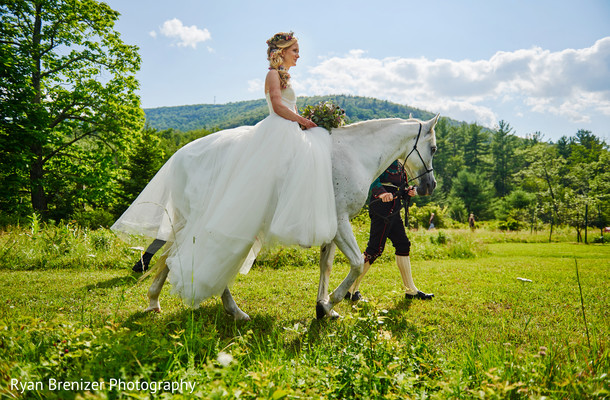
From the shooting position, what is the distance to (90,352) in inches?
93.0

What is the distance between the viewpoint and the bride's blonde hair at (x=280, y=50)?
4.05m

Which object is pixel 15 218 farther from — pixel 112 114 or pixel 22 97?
pixel 112 114

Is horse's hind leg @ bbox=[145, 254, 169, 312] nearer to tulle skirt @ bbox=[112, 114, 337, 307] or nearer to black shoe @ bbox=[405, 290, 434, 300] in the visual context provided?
tulle skirt @ bbox=[112, 114, 337, 307]

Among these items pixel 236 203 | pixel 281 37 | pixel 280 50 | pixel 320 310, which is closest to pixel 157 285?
pixel 236 203

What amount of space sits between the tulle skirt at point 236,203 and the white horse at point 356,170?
33cm

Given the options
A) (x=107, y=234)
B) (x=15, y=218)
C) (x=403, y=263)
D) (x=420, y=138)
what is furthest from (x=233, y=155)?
(x=15, y=218)

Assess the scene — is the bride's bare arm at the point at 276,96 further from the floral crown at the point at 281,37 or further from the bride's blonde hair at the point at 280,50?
the floral crown at the point at 281,37

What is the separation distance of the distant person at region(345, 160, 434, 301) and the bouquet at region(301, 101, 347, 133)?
57.4 inches

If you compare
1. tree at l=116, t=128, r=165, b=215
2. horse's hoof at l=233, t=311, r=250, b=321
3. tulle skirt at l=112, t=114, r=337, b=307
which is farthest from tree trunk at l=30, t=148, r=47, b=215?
horse's hoof at l=233, t=311, r=250, b=321

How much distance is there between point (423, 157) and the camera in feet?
16.2

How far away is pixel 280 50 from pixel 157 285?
11.9ft

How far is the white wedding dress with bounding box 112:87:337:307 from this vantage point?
11.1ft

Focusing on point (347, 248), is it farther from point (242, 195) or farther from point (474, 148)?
point (474, 148)

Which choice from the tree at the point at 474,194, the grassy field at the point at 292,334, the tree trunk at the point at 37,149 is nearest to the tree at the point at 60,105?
the tree trunk at the point at 37,149
